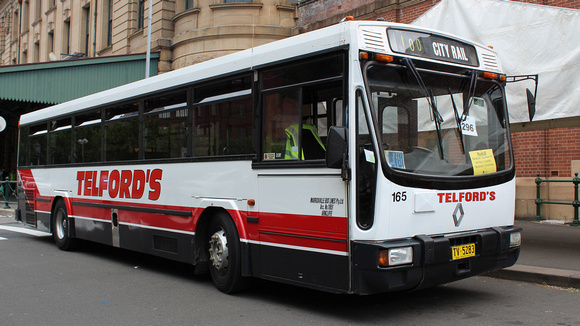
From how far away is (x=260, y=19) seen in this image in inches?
878

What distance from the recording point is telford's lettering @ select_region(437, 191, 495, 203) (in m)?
5.55

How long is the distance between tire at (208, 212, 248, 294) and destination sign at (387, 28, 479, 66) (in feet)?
9.37

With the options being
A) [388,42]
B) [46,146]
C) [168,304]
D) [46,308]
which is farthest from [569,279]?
[46,146]

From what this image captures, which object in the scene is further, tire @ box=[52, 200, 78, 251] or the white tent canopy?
tire @ box=[52, 200, 78, 251]

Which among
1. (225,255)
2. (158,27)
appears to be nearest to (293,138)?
(225,255)

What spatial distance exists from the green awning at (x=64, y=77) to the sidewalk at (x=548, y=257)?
1707 centimetres

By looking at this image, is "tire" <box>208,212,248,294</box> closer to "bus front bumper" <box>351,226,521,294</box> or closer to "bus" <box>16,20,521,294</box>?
"bus" <box>16,20,521,294</box>

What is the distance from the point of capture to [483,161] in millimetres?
6031

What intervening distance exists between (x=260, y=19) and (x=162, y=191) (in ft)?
50.8

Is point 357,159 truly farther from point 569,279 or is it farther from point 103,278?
point 103,278

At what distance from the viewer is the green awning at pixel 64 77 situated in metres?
20.5

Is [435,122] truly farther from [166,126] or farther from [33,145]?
[33,145]

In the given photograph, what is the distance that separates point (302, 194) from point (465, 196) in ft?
5.44

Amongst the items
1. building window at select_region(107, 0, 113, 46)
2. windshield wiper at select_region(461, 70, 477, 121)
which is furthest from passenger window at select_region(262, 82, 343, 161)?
building window at select_region(107, 0, 113, 46)
